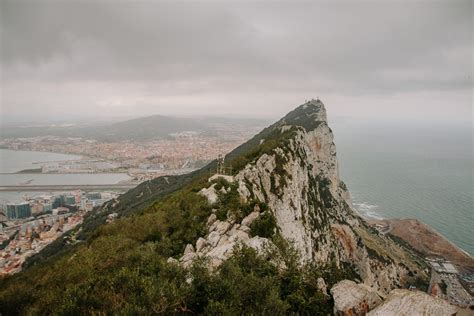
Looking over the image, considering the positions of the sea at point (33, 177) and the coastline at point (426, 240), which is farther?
the sea at point (33, 177)

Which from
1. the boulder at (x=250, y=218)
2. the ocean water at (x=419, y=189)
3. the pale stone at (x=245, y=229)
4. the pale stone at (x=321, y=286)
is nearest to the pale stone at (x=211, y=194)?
the boulder at (x=250, y=218)

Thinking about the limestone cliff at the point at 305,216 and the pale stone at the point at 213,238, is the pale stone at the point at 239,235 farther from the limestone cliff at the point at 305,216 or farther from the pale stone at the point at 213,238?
the pale stone at the point at 213,238

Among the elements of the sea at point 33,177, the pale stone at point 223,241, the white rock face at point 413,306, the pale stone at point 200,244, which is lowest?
the sea at point 33,177

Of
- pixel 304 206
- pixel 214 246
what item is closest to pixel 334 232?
pixel 304 206

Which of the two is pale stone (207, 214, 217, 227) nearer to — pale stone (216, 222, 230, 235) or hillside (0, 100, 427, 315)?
hillside (0, 100, 427, 315)

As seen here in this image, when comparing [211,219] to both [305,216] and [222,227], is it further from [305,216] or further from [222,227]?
[305,216]

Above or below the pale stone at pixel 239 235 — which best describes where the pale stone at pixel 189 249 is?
below

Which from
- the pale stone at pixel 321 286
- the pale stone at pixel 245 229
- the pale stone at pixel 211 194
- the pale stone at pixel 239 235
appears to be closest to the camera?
the pale stone at pixel 321 286
